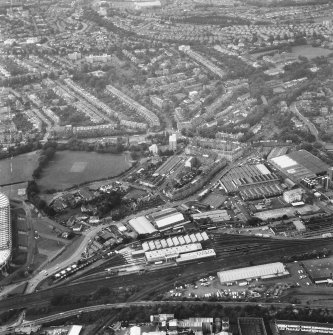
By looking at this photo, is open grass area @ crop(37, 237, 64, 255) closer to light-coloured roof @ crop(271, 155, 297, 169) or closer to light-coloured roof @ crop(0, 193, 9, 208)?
light-coloured roof @ crop(0, 193, 9, 208)

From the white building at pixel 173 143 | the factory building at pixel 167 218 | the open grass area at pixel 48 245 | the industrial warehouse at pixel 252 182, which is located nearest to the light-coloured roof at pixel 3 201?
the open grass area at pixel 48 245

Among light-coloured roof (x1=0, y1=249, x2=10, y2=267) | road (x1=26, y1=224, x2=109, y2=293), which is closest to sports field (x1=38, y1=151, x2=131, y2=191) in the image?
road (x1=26, y1=224, x2=109, y2=293)

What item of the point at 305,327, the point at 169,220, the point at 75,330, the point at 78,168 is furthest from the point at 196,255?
the point at 78,168

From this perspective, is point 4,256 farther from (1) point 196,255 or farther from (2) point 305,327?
(2) point 305,327

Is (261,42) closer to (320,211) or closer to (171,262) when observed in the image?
(320,211)

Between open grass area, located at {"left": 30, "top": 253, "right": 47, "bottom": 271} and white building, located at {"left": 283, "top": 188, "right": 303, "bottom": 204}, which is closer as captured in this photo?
open grass area, located at {"left": 30, "top": 253, "right": 47, "bottom": 271}

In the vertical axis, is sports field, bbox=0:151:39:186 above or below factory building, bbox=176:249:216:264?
below

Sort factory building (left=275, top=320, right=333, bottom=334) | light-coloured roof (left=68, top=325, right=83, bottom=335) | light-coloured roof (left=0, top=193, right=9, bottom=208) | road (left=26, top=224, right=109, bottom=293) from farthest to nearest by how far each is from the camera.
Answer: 1. light-coloured roof (left=0, top=193, right=9, bottom=208)
2. road (left=26, top=224, right=109, bottom=293)
3. light-coloured roof (left=68, top=325, right=83, bottom=335)
4. factory building (left=275, top=320, right=333, bottom=334)
